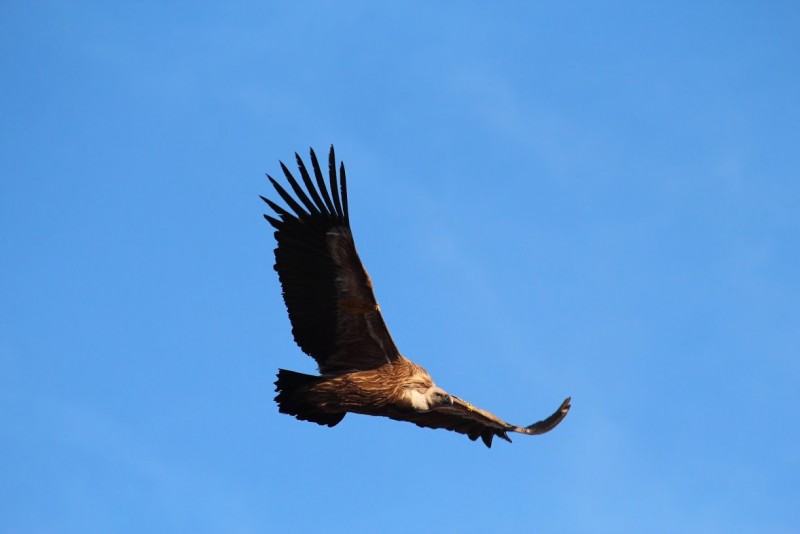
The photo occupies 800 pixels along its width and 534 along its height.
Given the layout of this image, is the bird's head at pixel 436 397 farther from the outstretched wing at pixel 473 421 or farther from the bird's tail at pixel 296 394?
the bird's tail at pixel 296 394

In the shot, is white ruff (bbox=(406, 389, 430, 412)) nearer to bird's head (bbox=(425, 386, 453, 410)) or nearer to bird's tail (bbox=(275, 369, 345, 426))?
bird's head (bbox=(425, 386, 453, 410))

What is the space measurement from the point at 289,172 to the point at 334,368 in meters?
2.55

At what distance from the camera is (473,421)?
54.7 ft

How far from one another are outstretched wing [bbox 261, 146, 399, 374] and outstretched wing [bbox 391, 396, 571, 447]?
4.20 feet

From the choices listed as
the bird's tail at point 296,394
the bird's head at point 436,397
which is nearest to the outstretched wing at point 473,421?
the bird's head at point 436,397

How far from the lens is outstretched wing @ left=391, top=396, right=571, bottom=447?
16.2 metres

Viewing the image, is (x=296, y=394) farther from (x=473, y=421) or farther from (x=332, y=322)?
(x=473, y=421)

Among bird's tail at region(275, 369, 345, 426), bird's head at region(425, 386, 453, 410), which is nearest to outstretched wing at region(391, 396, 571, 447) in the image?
bird's head at region(425, 386, 453, 410)

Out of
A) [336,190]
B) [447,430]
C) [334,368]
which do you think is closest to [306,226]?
[336,190]

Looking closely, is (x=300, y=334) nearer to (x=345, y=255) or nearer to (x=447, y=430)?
(x=345, y=255)

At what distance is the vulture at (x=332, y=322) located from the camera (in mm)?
14977

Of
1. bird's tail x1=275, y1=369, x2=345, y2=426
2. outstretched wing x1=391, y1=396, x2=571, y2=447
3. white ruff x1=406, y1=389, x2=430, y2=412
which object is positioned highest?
outstretched wing x1=391, y1=396, x2=571, y2=447

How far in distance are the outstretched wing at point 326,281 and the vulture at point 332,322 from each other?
1 centimetres

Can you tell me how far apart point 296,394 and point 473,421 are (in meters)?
2.85
